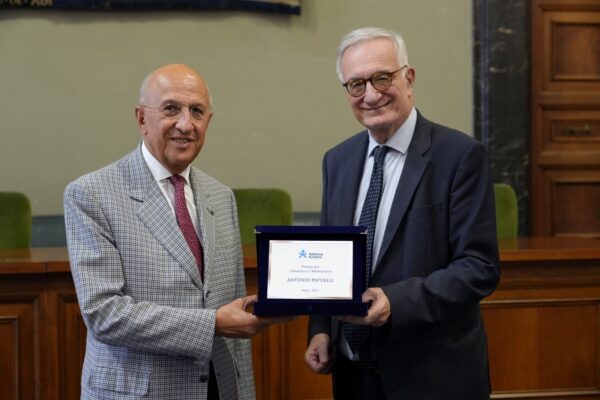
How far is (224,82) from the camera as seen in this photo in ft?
19.3

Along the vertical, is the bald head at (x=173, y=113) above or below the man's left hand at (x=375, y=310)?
above

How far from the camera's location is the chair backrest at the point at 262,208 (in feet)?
15.6

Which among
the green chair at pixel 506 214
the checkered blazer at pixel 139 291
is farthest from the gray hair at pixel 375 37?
the green chair at pixel 506 214

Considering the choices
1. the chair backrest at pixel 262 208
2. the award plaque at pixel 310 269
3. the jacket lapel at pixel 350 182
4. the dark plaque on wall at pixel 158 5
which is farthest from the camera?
the dark plaque on wall at pixel 158 5

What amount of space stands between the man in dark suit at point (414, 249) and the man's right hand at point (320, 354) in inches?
2.1

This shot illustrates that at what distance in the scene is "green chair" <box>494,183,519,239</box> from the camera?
4660mm

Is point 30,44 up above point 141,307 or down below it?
above

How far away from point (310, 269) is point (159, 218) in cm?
44

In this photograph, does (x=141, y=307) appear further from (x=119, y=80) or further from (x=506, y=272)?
(x=119, y=80)

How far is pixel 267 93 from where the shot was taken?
19.4 feet

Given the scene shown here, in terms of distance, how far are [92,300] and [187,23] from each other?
4021mm

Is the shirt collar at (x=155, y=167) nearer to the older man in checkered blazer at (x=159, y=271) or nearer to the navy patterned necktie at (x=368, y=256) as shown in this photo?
the older man in checkered blazer at (x=159, y=271)

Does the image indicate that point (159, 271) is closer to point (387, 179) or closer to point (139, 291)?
point (139, 291)

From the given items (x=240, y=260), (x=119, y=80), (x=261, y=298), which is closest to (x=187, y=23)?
(x=119, y=80)
